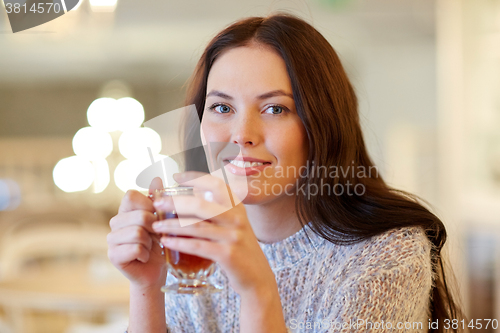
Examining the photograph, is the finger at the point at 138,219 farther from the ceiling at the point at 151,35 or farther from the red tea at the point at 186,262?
the ceiling at the point at 151,35

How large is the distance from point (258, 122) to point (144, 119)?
11.1ft

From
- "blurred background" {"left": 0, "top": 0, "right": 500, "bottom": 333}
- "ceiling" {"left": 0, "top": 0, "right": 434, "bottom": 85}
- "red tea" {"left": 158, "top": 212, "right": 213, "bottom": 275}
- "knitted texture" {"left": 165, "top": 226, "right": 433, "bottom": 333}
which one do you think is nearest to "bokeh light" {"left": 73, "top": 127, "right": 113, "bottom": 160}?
"blurred background" {"left": 0, "top": 0, "right": 500, "bottom": 333}

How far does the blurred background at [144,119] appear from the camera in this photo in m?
2.44

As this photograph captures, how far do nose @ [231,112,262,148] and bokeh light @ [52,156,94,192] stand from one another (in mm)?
4024

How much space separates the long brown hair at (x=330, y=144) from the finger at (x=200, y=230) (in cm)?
52

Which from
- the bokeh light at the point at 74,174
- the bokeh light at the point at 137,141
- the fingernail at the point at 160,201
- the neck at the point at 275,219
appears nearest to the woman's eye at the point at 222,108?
the neck at the point at 275,219

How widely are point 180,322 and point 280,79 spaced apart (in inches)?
29.8

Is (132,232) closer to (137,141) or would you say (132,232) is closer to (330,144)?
(330,144)

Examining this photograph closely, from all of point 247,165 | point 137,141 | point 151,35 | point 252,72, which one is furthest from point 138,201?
point 151,35

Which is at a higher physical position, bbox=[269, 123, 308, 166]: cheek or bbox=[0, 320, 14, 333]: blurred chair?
bbox=[269, 123, 308, 166]: cheek

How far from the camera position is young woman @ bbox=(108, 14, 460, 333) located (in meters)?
0.93

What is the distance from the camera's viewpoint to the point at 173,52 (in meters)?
5.39

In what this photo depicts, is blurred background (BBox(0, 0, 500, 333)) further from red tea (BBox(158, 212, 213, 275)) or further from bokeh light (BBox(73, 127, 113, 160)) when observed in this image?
red tea (BBox(158, 212, 213, 275))

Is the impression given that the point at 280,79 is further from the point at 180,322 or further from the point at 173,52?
the point at 173,52
